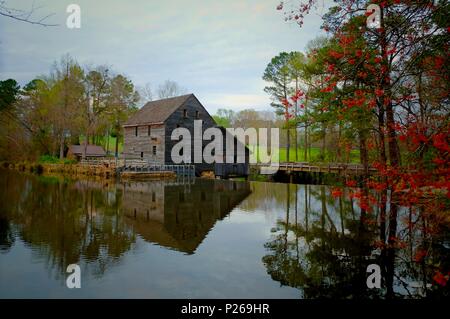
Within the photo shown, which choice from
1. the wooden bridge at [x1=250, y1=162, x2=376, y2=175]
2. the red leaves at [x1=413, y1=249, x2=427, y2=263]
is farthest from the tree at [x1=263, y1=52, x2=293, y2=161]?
the red leaves at [x1=413, y1=249, x2=427, y2=263]

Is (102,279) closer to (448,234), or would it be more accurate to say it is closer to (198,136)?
(448,234)

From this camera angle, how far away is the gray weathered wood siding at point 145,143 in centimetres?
3278

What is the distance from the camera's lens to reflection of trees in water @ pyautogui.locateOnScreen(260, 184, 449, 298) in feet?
19.8

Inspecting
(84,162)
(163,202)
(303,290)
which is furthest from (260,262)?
(84,162)

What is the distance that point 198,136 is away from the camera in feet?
113

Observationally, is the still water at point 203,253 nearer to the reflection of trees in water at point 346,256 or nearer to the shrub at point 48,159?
the reflection of trees in water at point 346,256

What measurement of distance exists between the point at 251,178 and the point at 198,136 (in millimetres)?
7803

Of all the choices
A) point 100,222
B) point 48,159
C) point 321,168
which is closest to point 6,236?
point 100,222

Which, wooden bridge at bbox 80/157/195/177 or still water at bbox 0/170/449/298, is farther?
wooden bridge at bbox 80/157/195/177

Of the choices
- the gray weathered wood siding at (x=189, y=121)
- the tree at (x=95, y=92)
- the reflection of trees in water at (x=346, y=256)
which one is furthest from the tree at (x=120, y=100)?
the reflection of trees in water at (x=346, y=256)

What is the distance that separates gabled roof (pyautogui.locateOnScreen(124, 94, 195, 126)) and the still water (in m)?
20.5

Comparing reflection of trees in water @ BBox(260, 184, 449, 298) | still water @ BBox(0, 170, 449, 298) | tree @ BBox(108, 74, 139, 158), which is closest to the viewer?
still water @ BBox(0, 170, 449, 298)

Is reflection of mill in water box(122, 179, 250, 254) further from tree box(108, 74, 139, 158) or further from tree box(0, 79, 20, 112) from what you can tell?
tree box(0, 79, 20, 112)

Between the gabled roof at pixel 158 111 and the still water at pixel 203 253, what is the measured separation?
20.5 m
